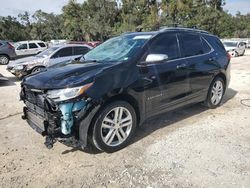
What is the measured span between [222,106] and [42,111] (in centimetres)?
436

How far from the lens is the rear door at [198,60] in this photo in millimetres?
A: 5039

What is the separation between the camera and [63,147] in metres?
4.19

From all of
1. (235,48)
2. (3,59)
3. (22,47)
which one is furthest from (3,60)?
(235,48)

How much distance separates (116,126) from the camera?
396cm

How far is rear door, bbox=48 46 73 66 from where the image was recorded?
1068 cm

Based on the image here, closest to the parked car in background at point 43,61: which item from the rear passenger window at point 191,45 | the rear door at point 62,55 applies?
the rear door at point 62,55

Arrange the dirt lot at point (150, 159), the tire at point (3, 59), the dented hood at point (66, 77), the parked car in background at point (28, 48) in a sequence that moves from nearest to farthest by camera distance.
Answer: the dirt lot at point (150, 159)
the dented hood at point (66, 77)
the tire at point (3, 59)
the parked car in background at point (28, 48)

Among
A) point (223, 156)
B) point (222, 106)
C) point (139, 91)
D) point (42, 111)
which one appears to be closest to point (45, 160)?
point (42, 111)

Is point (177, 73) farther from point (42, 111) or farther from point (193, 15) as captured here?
point (193, 15)

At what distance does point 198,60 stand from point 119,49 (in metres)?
1.67

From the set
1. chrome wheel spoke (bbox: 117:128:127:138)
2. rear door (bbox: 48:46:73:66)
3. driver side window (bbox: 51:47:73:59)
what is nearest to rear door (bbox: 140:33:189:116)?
chrome wheel spoke (bbox: 117:128:127:138)

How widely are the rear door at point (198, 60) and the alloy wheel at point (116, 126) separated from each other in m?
1.66

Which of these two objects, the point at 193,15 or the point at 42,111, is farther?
the point at 193,15

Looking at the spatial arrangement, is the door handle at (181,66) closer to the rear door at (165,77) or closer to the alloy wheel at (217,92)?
the rear door at (165,77)
